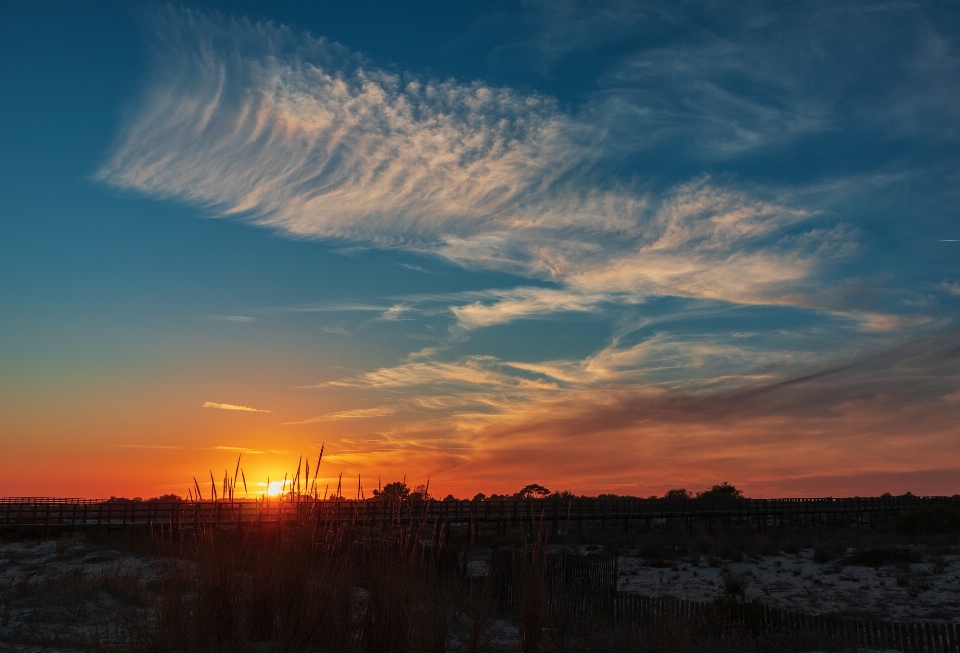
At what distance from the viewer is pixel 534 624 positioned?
901 centimetres

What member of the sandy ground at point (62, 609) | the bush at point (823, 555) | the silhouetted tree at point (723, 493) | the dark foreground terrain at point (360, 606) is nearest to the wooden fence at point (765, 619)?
A: the dark foreground terrain at point (360, 606)

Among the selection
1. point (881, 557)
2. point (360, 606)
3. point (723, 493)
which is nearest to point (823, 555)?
point (881, 557)

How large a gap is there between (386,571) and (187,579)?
2262mm

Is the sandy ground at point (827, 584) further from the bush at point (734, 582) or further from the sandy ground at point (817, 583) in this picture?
the bush at point (734, 582)

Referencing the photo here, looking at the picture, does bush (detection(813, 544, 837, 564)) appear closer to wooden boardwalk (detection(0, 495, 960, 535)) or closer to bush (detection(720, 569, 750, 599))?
bush (detection(720, 569, 750, 599))

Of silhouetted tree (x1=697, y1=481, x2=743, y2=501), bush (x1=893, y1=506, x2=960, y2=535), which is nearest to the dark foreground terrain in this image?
bush (x1=893, y1=506, x2=960, y2=535)

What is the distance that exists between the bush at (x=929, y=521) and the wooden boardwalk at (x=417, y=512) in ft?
42.2

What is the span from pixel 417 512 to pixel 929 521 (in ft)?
119

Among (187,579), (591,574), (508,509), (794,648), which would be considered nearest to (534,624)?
(187,579)

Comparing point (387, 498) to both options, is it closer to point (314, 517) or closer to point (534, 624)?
point (314, 517)

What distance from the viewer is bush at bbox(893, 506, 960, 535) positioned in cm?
5066

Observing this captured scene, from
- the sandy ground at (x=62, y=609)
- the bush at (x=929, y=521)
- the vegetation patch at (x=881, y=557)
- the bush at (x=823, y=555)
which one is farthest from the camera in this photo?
the bush at (x=929, y=521)

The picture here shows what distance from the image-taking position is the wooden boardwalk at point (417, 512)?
9172 mm

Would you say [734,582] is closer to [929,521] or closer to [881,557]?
[881,557]
